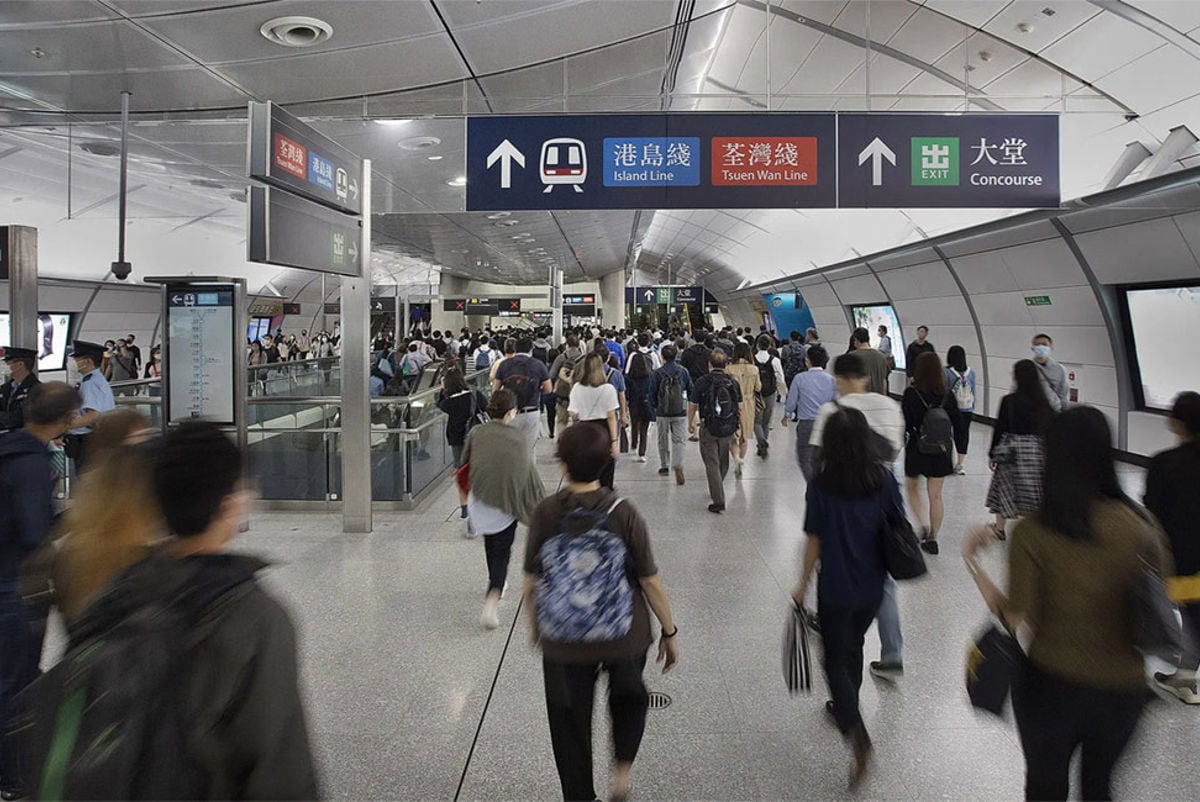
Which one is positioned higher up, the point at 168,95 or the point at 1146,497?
the point at 168,95

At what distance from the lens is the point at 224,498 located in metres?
1.63

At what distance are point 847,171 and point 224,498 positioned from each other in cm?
711

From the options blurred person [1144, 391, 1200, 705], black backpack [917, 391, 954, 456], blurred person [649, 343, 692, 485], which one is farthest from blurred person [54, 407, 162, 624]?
blurred person [649, 343, 692, 485]

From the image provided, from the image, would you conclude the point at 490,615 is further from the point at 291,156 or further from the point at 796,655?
the point at 291,156

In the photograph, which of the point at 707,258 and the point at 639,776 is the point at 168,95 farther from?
the point at 707,258

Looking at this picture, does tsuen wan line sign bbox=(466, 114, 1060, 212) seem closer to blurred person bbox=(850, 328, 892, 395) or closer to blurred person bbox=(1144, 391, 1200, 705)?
blurred person bbox=(850, 328, 892, 395)

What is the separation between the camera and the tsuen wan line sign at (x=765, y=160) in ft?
24.4

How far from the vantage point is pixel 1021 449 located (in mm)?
5023

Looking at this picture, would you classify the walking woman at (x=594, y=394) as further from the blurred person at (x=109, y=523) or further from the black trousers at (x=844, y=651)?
the blurred person at (x=109, y=523)

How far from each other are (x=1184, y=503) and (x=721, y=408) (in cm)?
479

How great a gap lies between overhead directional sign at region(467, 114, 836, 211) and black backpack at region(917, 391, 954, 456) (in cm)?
242

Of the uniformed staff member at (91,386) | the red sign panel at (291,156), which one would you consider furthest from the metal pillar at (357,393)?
the uniformed staff member at (91,386)

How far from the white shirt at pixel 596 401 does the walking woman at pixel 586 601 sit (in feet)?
15.5

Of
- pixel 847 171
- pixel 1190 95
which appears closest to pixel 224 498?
pixel 847 171
